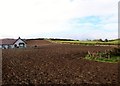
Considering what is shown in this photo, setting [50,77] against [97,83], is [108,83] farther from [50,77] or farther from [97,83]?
[50,77]

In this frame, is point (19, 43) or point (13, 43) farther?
point (19, 43)

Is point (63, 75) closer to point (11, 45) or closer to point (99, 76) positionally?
point (99, 76)

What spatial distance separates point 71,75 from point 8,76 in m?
5.52

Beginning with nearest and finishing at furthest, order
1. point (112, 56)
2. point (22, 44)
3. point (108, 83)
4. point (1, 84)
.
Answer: point (1, 84) < point (108, 83) < point (112, 56) < point (22, 44)

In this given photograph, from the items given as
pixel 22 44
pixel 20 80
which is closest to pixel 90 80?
pixel 20 80

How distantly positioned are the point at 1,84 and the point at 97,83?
281 inches

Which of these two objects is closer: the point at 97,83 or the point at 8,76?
the point at 97,83

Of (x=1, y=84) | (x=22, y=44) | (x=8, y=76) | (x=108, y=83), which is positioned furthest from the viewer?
(x=22, y=44)

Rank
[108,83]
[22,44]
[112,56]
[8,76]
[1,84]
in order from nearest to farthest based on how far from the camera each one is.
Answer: [1,84], [108,83], [8,76], [112,56], [22,44]

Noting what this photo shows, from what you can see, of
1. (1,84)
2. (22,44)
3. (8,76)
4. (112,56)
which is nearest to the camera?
(1,84)

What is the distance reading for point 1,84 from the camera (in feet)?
64.8

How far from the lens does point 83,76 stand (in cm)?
2405

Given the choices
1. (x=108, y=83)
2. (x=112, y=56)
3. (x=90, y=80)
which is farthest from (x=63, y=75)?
(x=112, y=56)

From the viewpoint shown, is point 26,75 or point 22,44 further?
point 22,44
